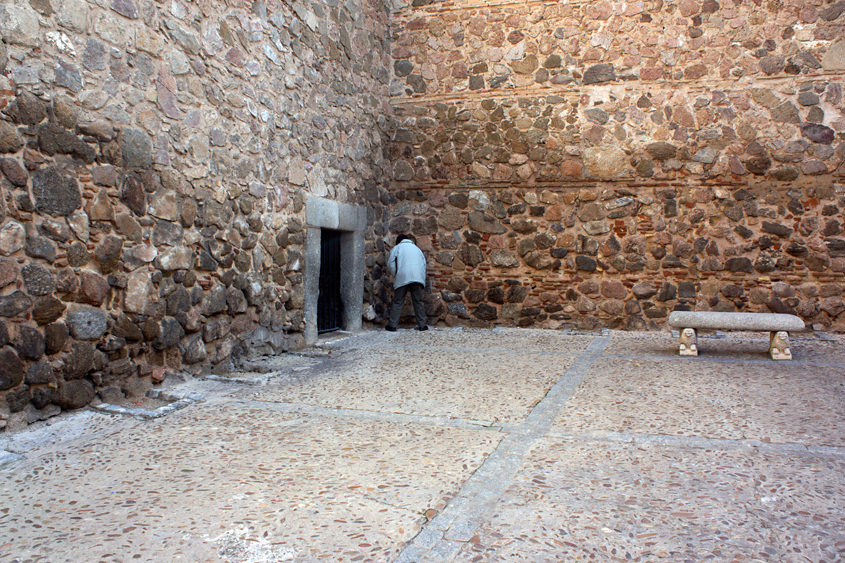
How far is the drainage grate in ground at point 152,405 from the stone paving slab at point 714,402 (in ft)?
7.52

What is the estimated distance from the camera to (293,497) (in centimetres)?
259

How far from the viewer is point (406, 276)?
Result: 816 centimetres

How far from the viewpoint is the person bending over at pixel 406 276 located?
26.8ft

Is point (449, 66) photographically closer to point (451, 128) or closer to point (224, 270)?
point (451, 128)

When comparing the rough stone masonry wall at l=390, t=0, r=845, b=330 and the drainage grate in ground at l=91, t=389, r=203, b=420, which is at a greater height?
the rough stone masonry wall at l=390, t=0, r=845, b=330

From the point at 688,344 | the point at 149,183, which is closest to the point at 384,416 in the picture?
the point at 149,183

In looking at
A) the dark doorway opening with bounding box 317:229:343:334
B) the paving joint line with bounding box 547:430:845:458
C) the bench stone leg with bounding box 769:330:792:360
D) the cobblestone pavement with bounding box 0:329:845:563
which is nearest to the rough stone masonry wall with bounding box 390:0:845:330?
the dark doorway opening with bounding box 317:229:343:334

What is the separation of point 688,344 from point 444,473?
4.09 meters

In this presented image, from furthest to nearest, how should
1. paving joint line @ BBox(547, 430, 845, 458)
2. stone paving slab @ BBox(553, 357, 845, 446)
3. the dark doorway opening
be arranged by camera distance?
the dark doorway opening < stone paving slab @ BBox(553, 357, 845, 446) < paving joint line @ BBox(547, 430, 845, 458)

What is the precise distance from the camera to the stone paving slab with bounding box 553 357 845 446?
3512 mm

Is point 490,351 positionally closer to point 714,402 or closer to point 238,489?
point 714,402

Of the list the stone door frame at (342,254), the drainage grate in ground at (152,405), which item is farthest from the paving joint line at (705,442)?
the stone door frame at (342,254)

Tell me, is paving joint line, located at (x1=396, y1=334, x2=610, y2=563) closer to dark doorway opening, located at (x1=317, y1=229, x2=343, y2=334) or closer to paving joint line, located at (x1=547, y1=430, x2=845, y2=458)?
paving joint line, located at (x1=547, y1=430, x2=845, y2=458)

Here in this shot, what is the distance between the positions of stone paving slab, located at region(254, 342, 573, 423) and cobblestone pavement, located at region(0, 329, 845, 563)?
32mm
